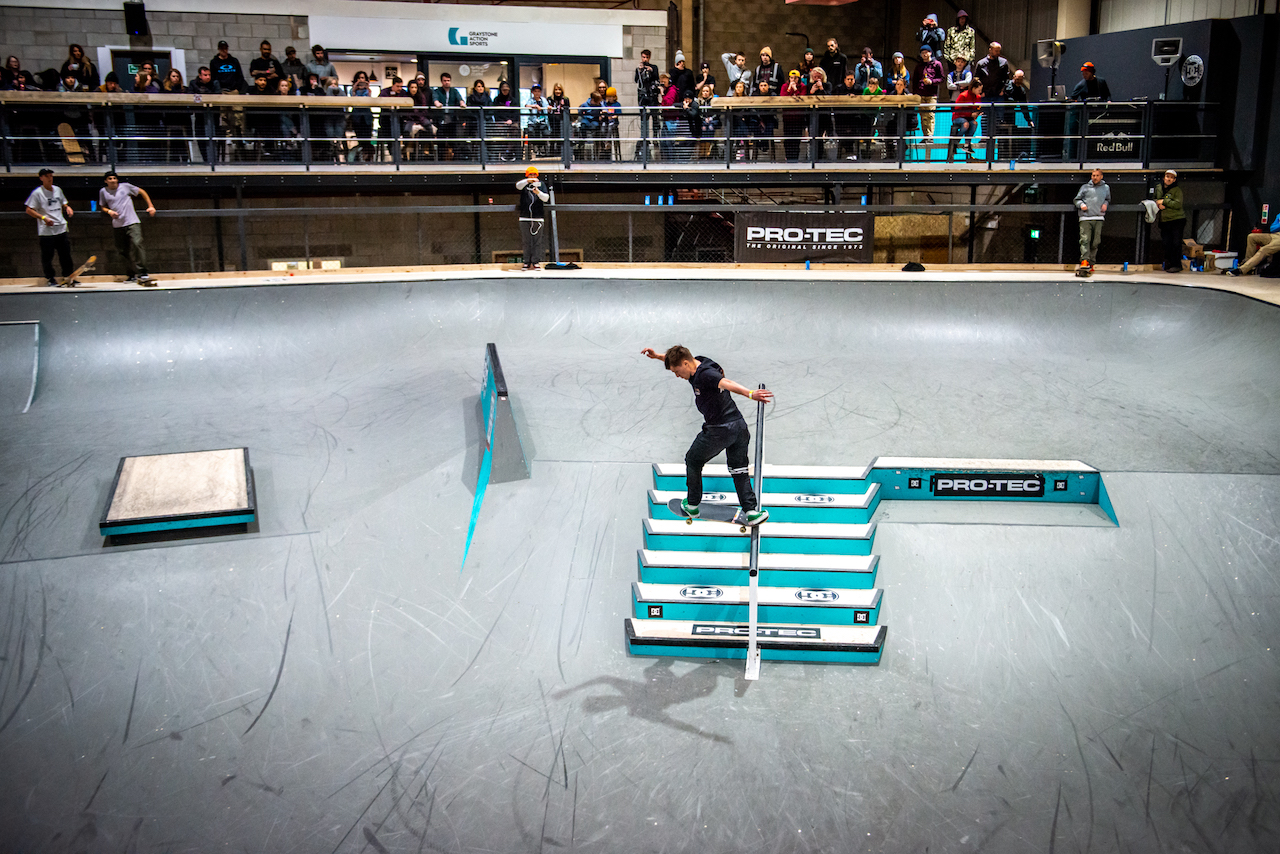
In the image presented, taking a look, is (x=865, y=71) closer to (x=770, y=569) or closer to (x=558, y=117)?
(x=558, y=117)

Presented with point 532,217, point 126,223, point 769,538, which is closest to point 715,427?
point 769,538

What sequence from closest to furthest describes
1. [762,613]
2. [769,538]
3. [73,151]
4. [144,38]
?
[762,613]
[769,538]
[73,151]
[144,38]

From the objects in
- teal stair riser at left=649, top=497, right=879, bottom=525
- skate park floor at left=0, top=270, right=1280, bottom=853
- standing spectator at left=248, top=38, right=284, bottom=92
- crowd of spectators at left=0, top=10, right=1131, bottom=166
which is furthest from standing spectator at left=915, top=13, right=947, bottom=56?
teal stair riser at left=649, top=497, right=879, bottom=525

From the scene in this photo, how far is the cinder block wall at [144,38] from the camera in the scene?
1642 cm

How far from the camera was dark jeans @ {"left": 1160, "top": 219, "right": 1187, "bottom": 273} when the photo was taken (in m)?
13.8

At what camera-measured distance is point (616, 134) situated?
15750mm

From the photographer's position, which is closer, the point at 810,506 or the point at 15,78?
the point at 810,506

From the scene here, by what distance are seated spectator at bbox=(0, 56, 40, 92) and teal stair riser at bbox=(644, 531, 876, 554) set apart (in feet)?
48.6

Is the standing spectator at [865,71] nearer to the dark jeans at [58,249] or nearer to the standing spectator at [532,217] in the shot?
the standing spectator at [532,217]

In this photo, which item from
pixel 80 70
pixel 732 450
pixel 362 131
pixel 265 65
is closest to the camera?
pixel 732 450

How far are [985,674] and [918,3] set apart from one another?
22000mm

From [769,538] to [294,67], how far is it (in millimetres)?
14635

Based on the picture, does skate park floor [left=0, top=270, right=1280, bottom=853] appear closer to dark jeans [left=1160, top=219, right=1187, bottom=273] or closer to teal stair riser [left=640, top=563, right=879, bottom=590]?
teal stair riser [left=640, top=563, right=879, bottom=590]

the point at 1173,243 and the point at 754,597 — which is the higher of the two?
the point at 1173,243
